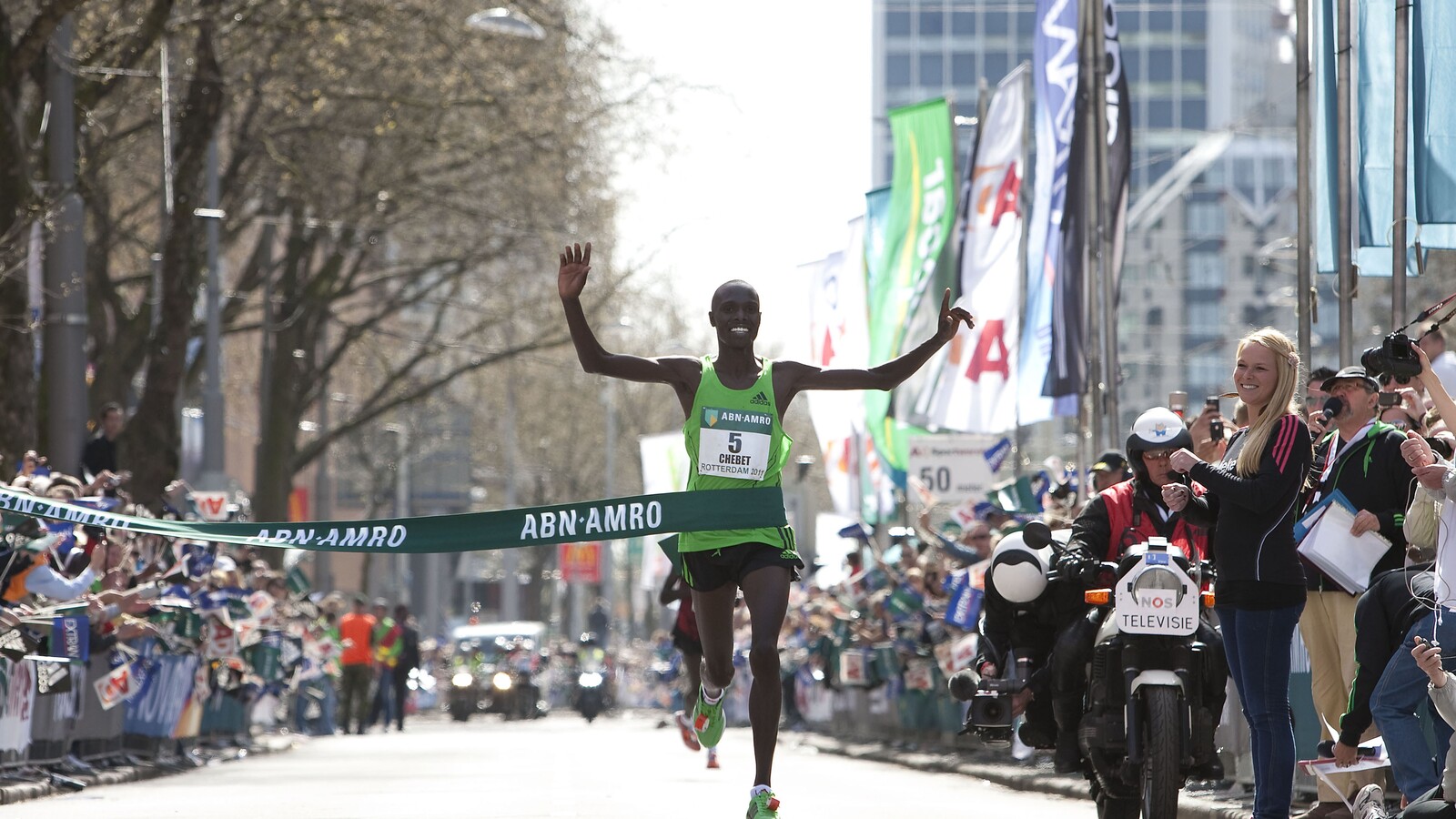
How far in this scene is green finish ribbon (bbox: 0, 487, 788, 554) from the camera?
395 inches

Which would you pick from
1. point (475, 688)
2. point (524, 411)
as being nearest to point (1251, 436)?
point (475, 688)

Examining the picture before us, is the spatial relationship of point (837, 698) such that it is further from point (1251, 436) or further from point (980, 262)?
point (1251, 436)

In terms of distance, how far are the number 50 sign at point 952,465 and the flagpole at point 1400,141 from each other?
452 inches

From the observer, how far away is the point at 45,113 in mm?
Answer: 22031

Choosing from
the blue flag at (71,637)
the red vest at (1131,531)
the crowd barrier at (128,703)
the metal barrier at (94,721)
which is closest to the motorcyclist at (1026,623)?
the red vest at (1131,531)

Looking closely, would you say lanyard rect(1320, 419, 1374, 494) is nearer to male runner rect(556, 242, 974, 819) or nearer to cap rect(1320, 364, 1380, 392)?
cap rect(1320, 364, 1380, 392)

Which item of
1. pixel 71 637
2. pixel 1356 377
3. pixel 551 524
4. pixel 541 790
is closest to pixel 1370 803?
pixel 1356 377

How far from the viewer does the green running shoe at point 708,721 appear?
11320 millimetres

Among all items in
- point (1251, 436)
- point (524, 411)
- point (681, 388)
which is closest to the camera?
point (1251, 436)

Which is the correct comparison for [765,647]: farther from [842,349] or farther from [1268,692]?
[842,349]

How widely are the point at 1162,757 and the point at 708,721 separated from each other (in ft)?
8.54

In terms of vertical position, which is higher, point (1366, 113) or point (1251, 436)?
point (1366, 113)

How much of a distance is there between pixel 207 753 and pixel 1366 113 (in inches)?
487

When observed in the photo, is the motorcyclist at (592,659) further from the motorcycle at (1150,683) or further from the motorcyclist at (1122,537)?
the motorcycle at (1150,683)
